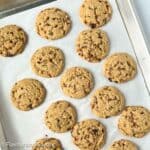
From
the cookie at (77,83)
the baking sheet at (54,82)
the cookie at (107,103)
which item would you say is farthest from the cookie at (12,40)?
the cookie at (107,103)

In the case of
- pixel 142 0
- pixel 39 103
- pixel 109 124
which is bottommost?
pixel 109 124

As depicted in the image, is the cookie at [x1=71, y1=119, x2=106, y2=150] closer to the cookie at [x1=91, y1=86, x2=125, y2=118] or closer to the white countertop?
the cookie at [x1=91, y1=86, x2=125, y2=118]

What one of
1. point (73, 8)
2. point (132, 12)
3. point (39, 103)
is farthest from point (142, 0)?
point (39, 103)

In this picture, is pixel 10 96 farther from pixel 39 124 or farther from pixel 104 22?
pixel 104 22

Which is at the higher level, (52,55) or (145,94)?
(52,55)

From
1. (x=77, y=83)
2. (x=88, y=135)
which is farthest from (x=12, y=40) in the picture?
(x=88, y=135)

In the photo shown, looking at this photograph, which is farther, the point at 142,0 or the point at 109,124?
the point at 142,0

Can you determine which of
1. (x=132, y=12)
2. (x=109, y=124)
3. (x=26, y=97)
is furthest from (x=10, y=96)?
(x=132, y=12)
